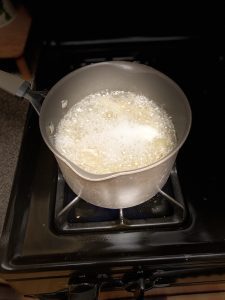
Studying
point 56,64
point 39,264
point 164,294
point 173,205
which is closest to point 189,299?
point 164,294

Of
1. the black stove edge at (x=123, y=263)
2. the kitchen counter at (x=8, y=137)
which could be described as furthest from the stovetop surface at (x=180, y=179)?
the kitchen counter at (x=8, y=137)

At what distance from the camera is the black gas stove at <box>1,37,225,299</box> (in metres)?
0.54

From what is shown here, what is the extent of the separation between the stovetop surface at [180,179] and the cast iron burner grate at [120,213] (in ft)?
0.04

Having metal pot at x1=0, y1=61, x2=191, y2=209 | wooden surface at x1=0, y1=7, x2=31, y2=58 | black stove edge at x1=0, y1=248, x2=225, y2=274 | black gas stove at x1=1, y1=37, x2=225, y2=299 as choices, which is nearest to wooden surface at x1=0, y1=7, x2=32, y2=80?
wooden surface at x1=0, y1=7, x2=31, y2=58

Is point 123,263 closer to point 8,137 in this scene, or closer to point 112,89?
point 112,89

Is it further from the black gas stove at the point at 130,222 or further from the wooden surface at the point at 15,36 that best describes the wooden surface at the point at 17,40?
the black gas stove at the point at 130,222

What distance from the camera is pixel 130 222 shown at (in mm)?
606

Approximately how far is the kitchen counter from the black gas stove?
13 cm

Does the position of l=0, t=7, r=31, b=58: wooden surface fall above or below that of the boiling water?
above

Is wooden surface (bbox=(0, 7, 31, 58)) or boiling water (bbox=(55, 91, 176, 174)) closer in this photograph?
boiling water (bbox=(55, 91, 176, 174))

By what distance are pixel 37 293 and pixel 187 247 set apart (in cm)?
33

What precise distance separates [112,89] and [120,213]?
0.26m

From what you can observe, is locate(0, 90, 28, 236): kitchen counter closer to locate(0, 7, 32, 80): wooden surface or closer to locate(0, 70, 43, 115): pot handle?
locate(0, 7, 32, 80): wooden surface

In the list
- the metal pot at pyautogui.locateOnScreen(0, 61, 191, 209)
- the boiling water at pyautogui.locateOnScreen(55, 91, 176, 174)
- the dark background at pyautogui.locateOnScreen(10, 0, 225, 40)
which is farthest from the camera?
the dark background at pyautogui.locateOnScreen(10, 0, 225, 40)
